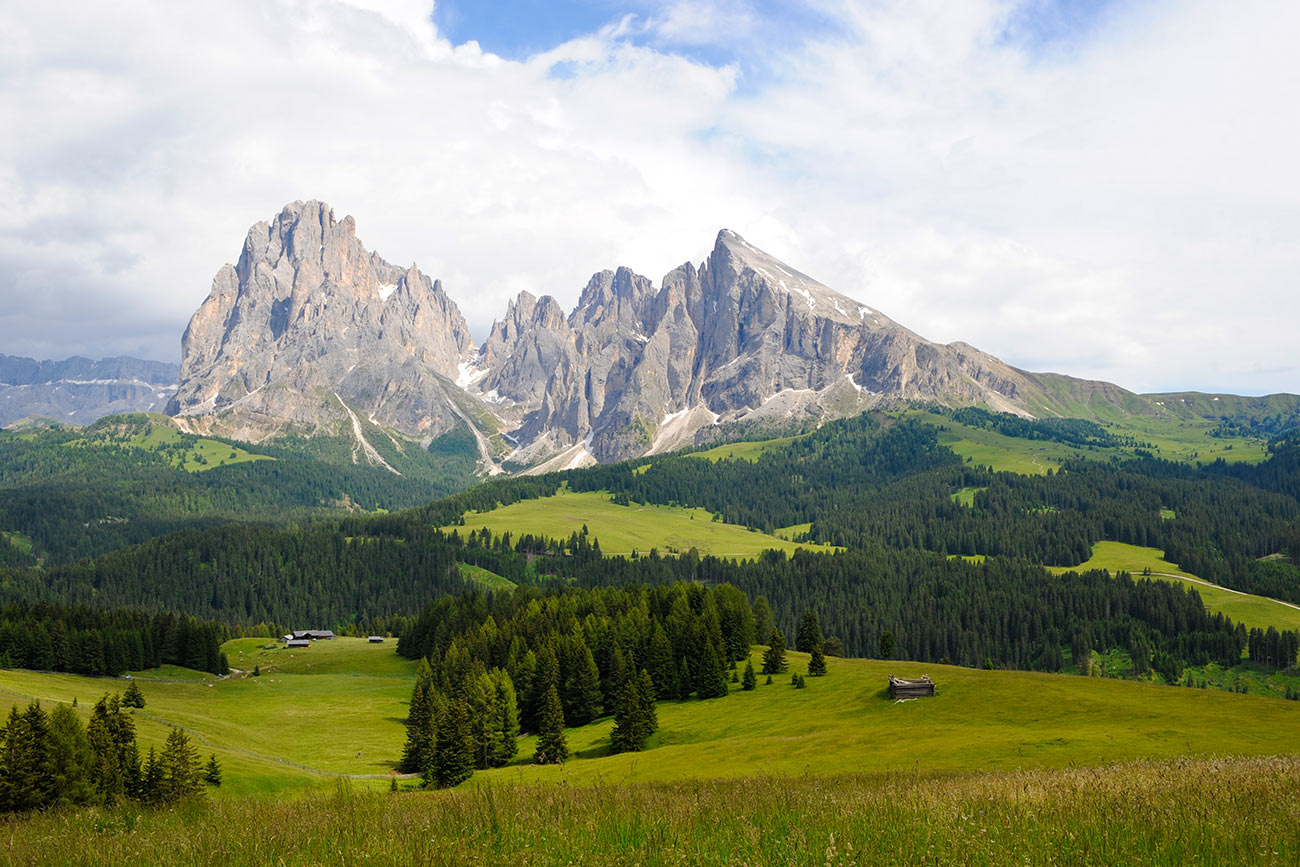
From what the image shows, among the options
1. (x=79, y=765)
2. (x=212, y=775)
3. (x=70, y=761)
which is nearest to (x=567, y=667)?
(x=212, y=775)

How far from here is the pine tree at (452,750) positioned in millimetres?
62188

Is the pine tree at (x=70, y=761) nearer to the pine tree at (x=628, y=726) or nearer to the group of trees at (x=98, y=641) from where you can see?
the pine tree at (x=628, y=726)

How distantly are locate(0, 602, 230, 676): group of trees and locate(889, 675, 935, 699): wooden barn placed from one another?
107 meters

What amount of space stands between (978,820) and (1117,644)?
581ft

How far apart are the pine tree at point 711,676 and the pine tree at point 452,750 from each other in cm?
3082

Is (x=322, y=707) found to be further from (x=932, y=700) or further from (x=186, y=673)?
(x=932, y=700)

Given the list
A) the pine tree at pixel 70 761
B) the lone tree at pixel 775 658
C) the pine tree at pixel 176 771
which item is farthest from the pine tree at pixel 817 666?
the pine tree at pixel 70 761

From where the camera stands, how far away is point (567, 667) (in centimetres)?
8988

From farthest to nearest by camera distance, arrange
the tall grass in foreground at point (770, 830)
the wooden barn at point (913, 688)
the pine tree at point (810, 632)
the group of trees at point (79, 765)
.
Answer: the pine tree at point (810, 632)
the wooden barn at point (913, 688)
the group of trees at point (79, 765)
the tall grass in foreground at point (770, 830)

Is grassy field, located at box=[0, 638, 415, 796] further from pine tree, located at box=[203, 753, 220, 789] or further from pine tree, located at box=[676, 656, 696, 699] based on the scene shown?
pine tree, located at box=[676, 656, 696, 699]

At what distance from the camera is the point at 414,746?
2943 inches

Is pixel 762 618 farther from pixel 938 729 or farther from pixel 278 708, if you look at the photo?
pixel 278 708

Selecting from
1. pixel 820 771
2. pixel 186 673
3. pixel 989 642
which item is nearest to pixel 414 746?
pixel 820 771

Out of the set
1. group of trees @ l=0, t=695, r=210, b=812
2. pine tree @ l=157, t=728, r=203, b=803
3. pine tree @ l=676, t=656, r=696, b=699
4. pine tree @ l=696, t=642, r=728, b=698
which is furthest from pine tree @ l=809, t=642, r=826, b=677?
pine tree @ l=157, t=728, r=203, b=803
